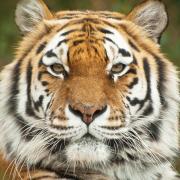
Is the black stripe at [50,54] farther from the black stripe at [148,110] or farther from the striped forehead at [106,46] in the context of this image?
the black stripe at [148,110]

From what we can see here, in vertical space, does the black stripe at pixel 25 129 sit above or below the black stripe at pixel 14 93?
below

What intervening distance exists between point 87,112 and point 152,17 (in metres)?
0.81

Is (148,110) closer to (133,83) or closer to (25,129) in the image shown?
(133,83)

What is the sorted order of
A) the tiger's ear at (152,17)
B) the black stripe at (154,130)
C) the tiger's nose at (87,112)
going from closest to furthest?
1. the tiger's nose at (87,112)
2. the black stripe at (154,130)
3. the tiger's ear at (152,17)

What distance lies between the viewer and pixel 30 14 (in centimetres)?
500

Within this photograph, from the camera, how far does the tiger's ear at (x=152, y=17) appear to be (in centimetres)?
497

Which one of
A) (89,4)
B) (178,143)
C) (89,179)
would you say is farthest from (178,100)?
(89,4)

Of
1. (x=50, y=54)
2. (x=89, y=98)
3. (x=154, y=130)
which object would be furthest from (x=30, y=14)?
(x=154, y=130)

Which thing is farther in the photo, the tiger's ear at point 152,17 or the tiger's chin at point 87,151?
the tiger's ear at point 152,17

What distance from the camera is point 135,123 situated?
4.73 meters

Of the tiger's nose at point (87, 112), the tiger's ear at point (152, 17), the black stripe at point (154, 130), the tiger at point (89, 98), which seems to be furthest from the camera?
the tiger's ear at point (152, 17)

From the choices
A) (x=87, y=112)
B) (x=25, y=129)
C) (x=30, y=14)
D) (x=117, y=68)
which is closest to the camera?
(x=87, y=112)

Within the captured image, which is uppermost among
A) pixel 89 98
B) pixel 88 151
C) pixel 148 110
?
pixel 89 98

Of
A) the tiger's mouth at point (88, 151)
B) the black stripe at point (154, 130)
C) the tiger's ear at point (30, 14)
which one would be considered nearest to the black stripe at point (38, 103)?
the tiger's mouth at point (88, 151)
